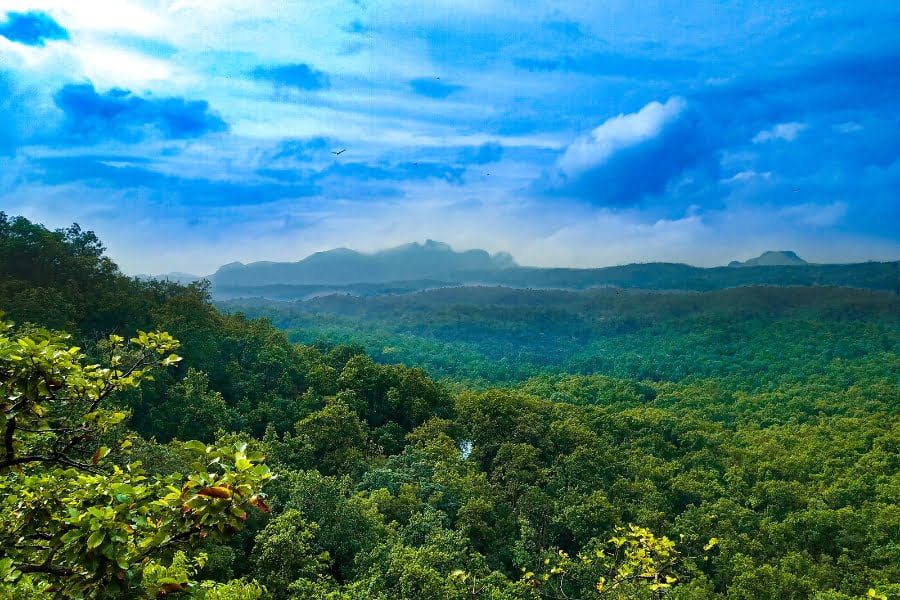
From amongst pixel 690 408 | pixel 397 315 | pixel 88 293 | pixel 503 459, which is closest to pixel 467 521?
pixel 503 459

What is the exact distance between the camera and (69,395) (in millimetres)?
5000

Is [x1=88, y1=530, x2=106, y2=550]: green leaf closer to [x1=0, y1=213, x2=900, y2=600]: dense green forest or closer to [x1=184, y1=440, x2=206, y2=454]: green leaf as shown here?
[x1=0, y1=213, x2=900, y2=600]: dense green forest

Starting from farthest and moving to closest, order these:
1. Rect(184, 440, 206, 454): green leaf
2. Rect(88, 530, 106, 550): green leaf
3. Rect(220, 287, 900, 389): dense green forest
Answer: Rect(220, 287, 900, 389): dense green forest < Rect(88, 530, 106, 550): green leaf < Rect(184, 440, 206, 454): green leaf

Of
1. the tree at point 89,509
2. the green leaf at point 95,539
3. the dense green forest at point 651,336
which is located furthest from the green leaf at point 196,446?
the dense green forest at point 651,336

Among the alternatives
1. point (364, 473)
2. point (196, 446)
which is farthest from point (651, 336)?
point (196, 446)

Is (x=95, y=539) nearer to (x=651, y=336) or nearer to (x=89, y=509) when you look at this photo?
(x=89, y=509)

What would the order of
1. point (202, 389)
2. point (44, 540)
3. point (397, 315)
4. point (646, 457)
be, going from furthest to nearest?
1. point (397, 315)
2. point (646, 457)
3. point (202, 389)
4. point (44, 540)

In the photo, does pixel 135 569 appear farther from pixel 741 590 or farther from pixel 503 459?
pixel 503 459

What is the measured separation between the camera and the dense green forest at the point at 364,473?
4137 mm

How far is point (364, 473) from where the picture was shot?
26984 millimetres

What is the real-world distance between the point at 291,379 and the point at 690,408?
45.5m

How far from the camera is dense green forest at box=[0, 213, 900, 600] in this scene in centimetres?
414

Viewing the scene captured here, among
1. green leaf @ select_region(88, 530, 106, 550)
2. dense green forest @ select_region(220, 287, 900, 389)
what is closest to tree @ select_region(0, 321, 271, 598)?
green leaf @ select_region(88, 530, 106, 550)

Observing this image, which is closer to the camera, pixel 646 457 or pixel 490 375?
pixel 646 457
